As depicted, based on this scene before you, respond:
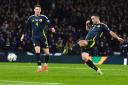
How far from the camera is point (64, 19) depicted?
3412 cm

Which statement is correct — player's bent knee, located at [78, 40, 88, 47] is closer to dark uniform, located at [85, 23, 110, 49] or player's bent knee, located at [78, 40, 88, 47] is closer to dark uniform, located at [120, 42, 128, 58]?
dark uniform, located at [85, 23, 110, 49]

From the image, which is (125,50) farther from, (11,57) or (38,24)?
(38,24)

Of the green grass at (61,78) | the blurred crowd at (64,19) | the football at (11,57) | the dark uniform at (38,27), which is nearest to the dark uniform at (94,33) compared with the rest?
the green grass at (61,78)

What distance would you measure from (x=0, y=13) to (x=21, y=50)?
158 inches

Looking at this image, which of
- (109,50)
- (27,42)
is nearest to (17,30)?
(27,42)

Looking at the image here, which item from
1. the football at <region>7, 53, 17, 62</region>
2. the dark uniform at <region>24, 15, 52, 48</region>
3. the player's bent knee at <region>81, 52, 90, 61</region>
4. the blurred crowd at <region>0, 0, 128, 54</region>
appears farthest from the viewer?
the blurred crowd at <region>0, 0, 128, 54</region>

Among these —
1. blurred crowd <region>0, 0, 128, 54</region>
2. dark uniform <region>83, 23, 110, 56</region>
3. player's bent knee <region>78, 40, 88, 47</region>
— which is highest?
dark uniform <region>83, 23, 110, 56</region>

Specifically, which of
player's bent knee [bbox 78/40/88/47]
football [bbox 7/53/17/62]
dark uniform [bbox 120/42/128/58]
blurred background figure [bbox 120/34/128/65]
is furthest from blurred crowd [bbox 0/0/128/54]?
player's bent knee [bbox 78/40/88/47]

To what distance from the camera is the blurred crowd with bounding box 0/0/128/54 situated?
102 ft

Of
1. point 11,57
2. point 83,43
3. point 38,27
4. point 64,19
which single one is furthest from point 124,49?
point 83,43

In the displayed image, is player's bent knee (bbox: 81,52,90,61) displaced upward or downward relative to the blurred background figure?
upward

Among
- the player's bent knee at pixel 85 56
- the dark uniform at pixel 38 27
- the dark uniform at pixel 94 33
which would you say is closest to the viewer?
the player's bent knee at pixel 85 56

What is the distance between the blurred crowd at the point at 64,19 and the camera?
3119 cm

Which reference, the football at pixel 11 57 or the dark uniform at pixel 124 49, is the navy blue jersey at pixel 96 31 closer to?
the football at pixel 11 57
